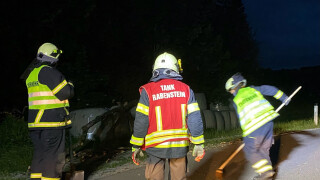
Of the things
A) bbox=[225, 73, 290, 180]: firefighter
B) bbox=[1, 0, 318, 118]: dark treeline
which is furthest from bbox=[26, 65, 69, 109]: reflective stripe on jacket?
bbox=[1, 0, 318, 118]: dark treeline

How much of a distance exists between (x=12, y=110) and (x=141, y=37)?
1030 centimetres

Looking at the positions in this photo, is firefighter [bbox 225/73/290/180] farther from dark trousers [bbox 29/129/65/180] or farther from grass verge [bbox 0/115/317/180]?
grass verge [bbox 0/115/317/180]

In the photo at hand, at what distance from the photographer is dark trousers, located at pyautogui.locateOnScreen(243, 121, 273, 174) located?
622 centimetres

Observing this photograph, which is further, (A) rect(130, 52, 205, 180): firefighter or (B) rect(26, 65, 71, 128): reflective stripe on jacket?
(B) rect(26, 65, 71, 128): reflective stripe on jacket

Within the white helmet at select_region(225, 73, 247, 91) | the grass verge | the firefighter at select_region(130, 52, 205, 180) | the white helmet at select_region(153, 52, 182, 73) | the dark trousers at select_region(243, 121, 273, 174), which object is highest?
the white helmet at select_region(153, 52, 182, 73)

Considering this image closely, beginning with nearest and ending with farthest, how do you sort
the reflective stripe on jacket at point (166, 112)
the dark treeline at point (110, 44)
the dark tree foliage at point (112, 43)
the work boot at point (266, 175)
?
the reflective stripe on jacket at point (166, 112) → the work boot at point (266, 175) → the dark treeline at point (110, 44) → the dark tree foliage at point (112, 43)

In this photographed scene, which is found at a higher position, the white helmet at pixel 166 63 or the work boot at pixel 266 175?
the white helmet at pixel 166 63

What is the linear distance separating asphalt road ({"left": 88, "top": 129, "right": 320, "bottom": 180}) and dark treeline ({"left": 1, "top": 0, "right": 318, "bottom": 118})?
7.95 m

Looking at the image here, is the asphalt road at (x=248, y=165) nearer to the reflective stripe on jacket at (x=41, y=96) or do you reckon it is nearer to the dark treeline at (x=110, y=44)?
the reflective stripe on jacket at (x=41, y=96)

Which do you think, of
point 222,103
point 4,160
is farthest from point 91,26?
point 4,160

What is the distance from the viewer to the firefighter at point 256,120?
20.5 feet

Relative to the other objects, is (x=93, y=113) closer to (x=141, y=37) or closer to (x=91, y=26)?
(x=91, y=26)

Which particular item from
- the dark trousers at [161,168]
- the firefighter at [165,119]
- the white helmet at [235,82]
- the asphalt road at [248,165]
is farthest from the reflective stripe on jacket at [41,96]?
the white helmet at [235,82]

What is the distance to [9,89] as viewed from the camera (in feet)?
48.6
